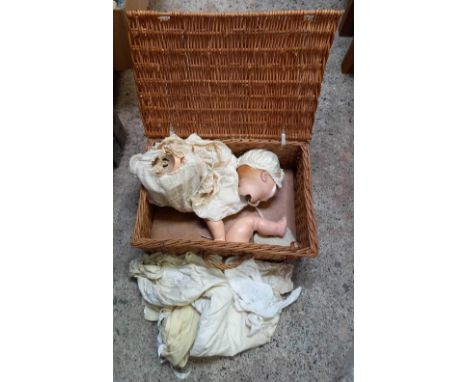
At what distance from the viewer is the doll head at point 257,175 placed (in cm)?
101

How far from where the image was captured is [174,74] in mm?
926

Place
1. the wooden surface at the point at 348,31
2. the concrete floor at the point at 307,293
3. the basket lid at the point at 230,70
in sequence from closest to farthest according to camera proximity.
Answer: the basket lid at the point at 230,70, the concrete floor at the point at 307,293, the wooden surface at the point at 348,31

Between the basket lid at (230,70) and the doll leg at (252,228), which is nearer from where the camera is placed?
the basket lid at (230,70)

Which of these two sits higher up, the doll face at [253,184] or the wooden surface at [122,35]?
the wooden surface at [122,35]

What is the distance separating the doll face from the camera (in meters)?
1.01

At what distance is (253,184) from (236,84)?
0.90 ft

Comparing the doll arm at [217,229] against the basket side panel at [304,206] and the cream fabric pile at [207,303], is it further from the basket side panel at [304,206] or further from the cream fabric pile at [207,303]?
the basket side panel at [304,206]

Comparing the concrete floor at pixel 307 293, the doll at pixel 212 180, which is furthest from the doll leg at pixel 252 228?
the concrete floor at pixel 307 293

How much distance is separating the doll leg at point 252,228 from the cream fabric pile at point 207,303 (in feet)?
0.27

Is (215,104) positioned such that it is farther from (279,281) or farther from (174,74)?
(279,281)

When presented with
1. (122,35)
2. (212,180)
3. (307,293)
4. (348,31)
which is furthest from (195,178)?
(348,31)

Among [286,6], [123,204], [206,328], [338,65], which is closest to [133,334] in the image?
[206,328]

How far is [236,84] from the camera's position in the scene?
95 cm

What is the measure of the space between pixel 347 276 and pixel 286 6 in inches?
45.5
